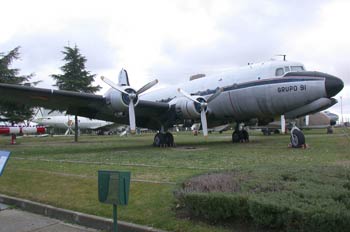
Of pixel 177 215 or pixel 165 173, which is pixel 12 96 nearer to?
pixel 165 173

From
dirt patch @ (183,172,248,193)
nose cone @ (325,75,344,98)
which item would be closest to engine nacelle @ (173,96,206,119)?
nose cone @ (325,75,344,98)

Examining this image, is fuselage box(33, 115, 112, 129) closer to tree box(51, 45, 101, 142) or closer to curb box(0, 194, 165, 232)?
tree box(51, 45, 101, 142)

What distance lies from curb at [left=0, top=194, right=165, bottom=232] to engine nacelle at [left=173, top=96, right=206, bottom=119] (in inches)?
518

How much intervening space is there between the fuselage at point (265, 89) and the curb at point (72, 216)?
14078 millimetres

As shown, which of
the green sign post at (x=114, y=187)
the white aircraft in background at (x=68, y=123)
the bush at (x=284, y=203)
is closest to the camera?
the bush at (x=284, y=203)

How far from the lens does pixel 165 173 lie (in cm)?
1011

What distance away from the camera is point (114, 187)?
523 cm

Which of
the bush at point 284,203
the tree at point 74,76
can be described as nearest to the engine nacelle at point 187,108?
the bush at point 284,203

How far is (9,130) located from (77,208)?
118 feet

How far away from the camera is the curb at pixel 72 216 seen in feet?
20.0

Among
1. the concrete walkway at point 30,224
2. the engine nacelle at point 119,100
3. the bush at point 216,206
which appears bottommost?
the concrete walkway at point 30,224

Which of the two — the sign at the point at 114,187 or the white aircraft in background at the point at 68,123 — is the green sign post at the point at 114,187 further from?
the white aircraft in background at the point at 68,123

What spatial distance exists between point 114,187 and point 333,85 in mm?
15099

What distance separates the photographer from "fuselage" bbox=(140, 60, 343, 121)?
17922 millimetres
